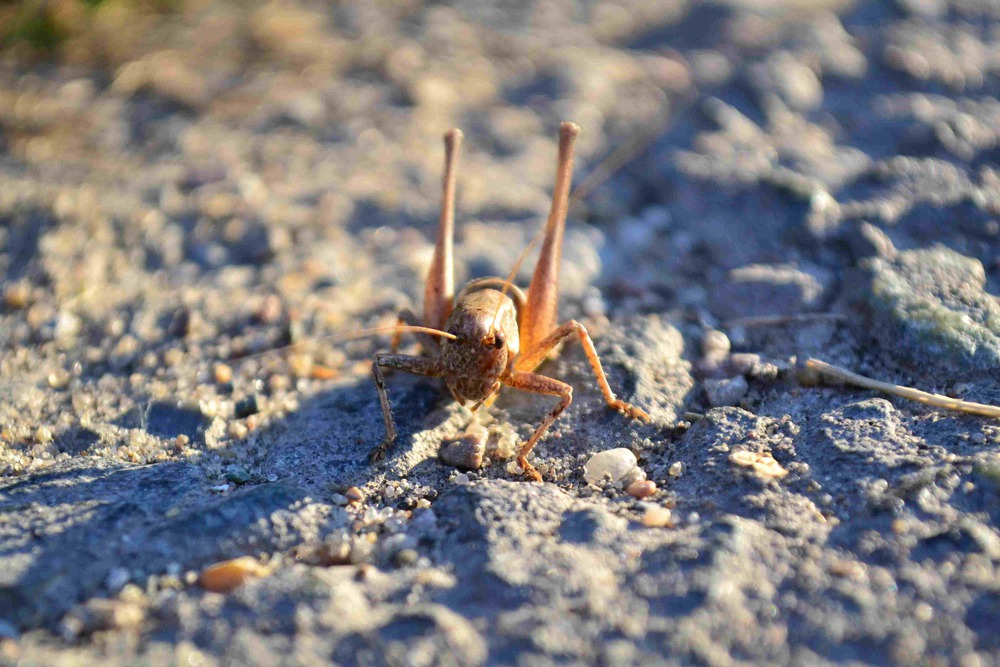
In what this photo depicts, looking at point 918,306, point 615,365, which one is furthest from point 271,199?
point 918,306

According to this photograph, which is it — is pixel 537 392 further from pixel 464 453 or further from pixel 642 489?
pixel 642 489

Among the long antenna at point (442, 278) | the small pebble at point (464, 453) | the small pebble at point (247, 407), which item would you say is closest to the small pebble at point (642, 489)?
the small pebble at point (464, 453)

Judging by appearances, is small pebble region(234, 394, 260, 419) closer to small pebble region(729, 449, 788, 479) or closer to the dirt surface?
the dirt surface

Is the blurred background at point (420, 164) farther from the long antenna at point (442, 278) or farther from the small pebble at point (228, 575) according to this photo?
the small pebble at point (228, 575)

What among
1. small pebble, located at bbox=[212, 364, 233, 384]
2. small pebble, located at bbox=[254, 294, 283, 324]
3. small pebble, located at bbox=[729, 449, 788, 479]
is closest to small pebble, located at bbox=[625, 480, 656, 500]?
small pebble, located at bbox=[729, 449, 788, 479]

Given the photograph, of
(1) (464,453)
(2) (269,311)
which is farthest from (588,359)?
(2) (269,311)
